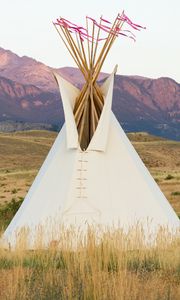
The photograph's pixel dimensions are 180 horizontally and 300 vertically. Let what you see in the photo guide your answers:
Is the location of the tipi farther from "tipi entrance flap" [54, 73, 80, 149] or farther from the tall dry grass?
the tall dry grass

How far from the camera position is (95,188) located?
10.5 metres

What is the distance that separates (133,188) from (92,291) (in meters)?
4.76

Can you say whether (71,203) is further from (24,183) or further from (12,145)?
(12,145)

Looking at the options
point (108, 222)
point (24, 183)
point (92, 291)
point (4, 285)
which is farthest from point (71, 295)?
point (24, 183)

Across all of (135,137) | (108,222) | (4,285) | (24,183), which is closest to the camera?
(4,285)

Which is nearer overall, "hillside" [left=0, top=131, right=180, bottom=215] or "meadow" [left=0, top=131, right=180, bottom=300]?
"meadow" [left=0, top=131, right=180, bottom=300]

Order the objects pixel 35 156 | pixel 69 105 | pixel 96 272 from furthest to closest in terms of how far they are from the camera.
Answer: pixel 35 156 → pixel 69 105 → pixel 96 272

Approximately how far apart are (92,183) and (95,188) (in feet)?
0.36

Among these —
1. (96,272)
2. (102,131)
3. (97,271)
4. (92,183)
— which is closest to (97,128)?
(102,131)

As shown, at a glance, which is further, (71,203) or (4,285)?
(71,203)

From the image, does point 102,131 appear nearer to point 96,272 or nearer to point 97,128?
point 97,128

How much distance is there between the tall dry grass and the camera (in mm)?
5980

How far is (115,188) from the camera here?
1059 centimetres

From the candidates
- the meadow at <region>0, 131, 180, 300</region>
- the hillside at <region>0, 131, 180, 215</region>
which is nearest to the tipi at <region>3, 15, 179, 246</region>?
the meadow at <region>0, 131, 180, 300</region>
